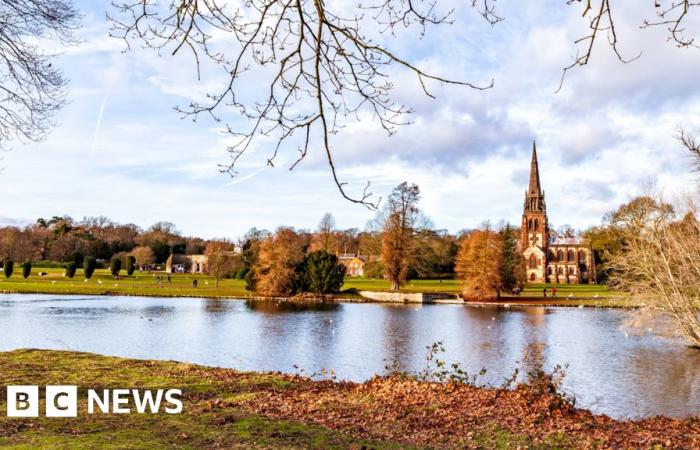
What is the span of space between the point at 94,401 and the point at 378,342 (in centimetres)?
1795

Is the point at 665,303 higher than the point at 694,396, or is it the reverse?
the point at 665,303

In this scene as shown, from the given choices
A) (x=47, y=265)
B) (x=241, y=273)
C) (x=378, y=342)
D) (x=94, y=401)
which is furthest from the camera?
(x=47, y=265)

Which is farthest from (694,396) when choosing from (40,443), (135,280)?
(135,280)

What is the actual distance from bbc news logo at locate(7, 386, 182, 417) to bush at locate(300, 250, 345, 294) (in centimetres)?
4568

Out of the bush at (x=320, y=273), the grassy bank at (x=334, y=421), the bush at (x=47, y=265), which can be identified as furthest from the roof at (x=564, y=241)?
the grassy bank at (x=334, y=421)

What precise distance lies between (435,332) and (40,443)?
2550 cm

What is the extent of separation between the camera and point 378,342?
85.6 feet

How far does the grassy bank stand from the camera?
6898 mm

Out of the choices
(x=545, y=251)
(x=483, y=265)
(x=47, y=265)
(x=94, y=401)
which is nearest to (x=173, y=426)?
(x=94, y=401)

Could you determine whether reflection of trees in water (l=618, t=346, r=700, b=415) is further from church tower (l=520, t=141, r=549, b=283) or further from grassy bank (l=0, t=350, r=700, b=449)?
church tower (l=520, t=141, r=549, b=283)

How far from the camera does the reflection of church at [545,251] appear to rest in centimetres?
9688

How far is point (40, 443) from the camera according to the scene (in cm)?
637

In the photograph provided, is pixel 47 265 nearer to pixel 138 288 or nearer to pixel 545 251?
pixel 138 288

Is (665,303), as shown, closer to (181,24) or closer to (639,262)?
(639,262)
